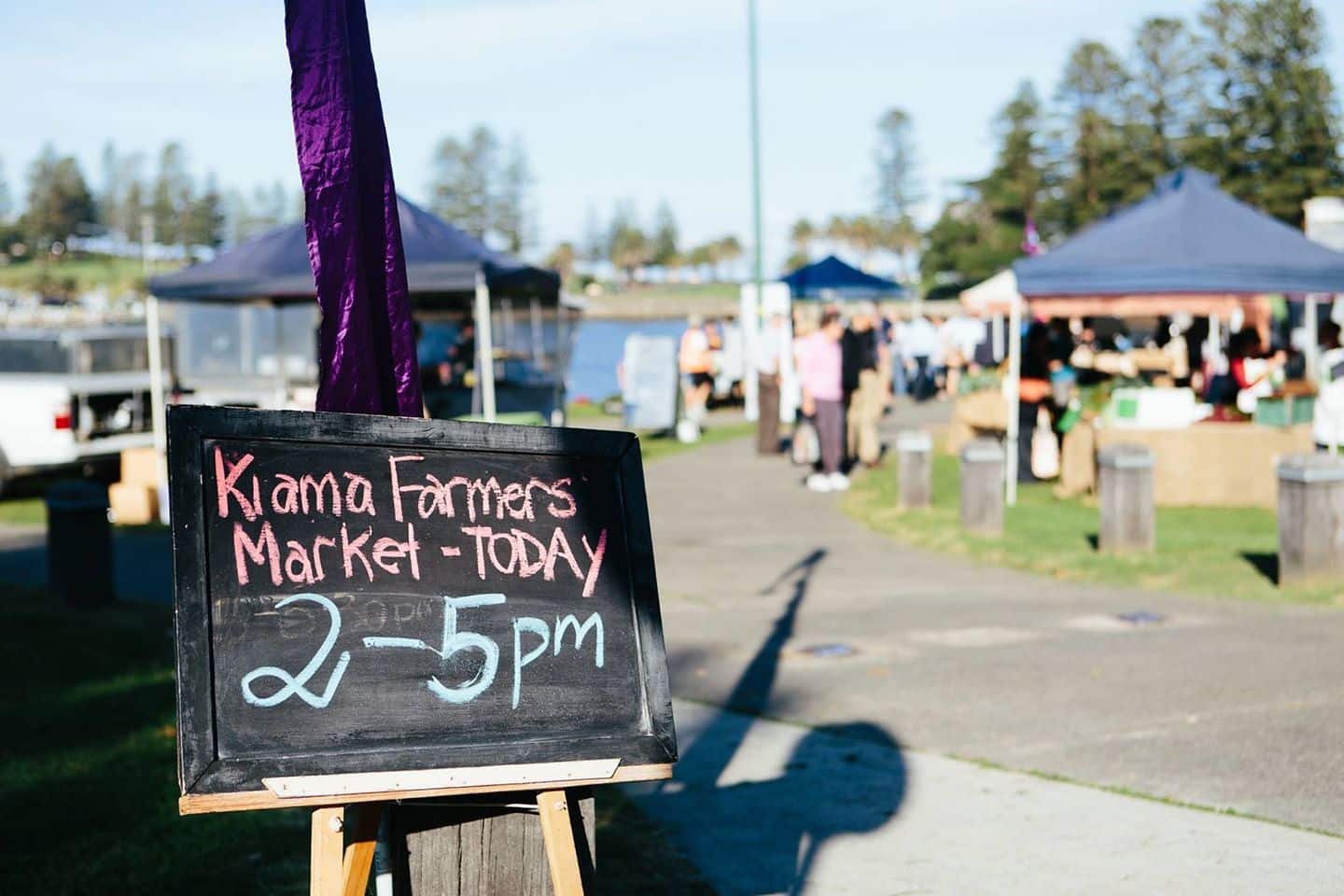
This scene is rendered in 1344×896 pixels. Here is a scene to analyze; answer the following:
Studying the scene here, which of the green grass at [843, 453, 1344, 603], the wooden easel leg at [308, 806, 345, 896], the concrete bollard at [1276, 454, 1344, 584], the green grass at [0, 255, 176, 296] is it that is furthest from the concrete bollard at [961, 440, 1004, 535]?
the green grass at [0, 255, 176, 296]

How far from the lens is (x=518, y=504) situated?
392 centimetres

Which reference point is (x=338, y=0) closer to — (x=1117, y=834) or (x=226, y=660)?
(x=226, y=660)

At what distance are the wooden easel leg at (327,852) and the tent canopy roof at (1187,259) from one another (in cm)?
1184

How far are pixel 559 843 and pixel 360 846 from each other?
44 cm

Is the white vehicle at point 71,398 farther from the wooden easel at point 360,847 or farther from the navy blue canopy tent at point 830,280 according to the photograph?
the wooden easel at point 360,847

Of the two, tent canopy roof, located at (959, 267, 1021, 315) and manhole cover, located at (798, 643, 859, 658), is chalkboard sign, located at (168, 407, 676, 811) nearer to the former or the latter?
manhole cover, located at (798, 643, 859, 658)

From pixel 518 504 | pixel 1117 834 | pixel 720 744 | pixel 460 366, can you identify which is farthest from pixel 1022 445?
pixel 518 504

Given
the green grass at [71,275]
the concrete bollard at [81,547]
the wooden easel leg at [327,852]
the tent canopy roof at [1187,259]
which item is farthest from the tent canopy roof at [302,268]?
the green grass at [71,275]

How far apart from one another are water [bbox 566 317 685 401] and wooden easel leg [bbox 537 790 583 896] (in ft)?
73.8

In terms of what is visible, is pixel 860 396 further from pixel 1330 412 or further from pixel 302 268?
pixel 302 268

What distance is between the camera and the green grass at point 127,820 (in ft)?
17.2

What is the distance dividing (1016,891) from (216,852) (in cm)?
273

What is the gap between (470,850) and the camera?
3.87 m

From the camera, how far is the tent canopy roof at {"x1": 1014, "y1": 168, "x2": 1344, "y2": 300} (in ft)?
46.4
